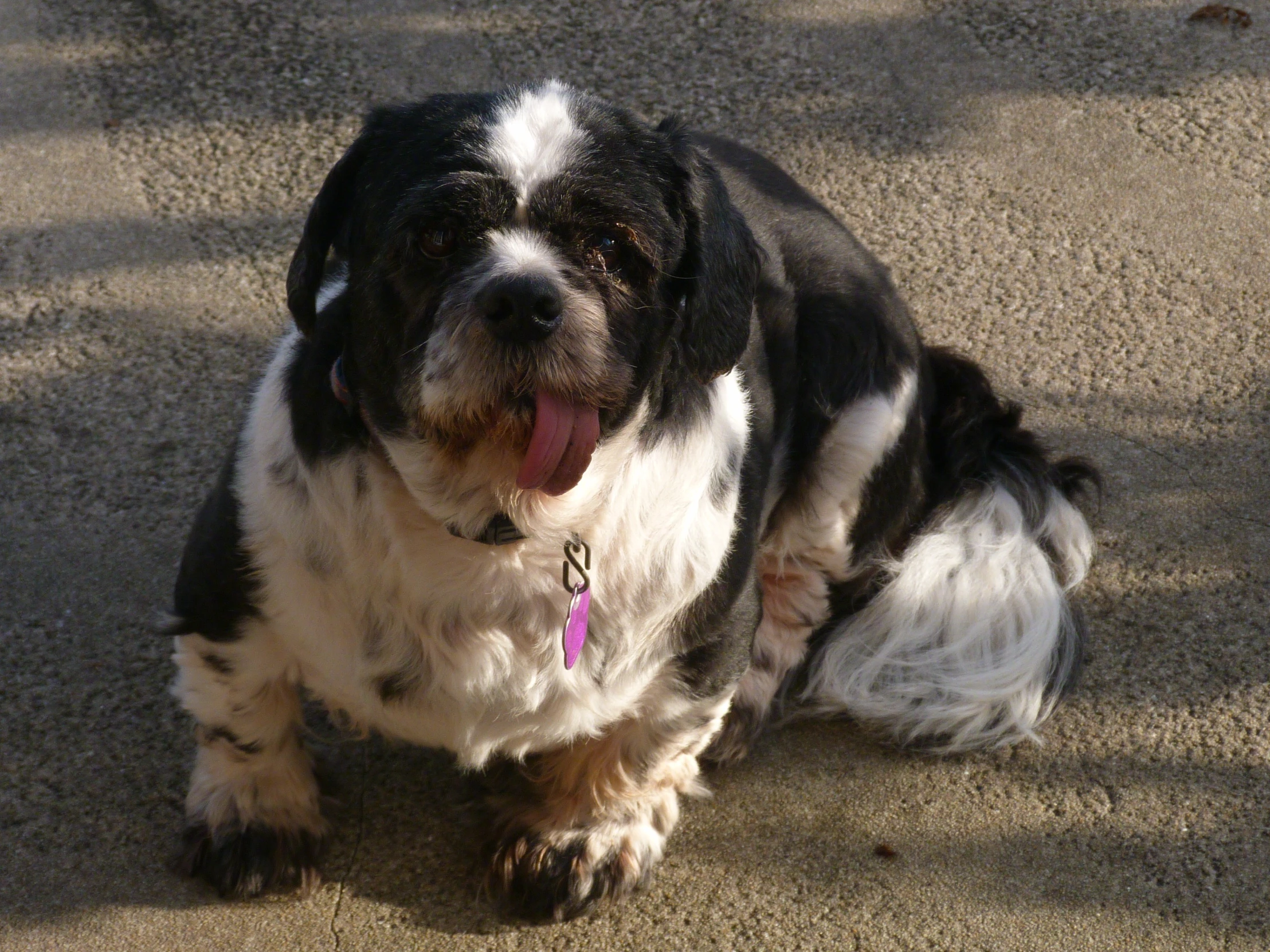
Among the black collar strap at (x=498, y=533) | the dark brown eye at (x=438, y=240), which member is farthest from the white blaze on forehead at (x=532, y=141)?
the black collar strap at (x=498, y=533)

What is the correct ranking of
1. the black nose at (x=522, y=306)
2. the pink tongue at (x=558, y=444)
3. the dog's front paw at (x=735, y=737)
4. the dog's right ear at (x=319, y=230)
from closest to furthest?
the black nose at (x=522, y=306)
the pink tongue at (x=558, y=444)
the dog's right ear at (x=319, y=230)
the dog's front paw at (x=735, y=737)

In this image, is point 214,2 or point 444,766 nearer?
point 444,766

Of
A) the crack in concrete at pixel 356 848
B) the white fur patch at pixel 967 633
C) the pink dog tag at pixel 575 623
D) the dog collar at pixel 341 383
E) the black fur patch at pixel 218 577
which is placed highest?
the dog collar at pixel 341 383

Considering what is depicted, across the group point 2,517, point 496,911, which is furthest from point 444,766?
point 2,517

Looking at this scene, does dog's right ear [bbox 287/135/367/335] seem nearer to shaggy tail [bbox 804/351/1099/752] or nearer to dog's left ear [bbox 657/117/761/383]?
dog's left ear [bbox 657/117/761/383]

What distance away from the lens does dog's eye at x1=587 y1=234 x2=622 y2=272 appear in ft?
7.07

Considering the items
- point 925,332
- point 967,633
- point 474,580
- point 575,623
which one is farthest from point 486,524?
point 925,332

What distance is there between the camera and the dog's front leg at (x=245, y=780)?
103 inches

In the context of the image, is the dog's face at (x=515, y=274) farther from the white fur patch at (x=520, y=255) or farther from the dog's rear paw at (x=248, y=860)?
the dog's rear paw at (x=248, y=860)

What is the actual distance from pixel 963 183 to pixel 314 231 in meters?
2.72

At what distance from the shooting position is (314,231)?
88.4 inches

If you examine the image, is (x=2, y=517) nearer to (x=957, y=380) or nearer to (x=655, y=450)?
(x=655, y=450)

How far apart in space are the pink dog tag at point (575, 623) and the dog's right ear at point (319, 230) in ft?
2.15

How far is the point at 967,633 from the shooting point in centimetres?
324
